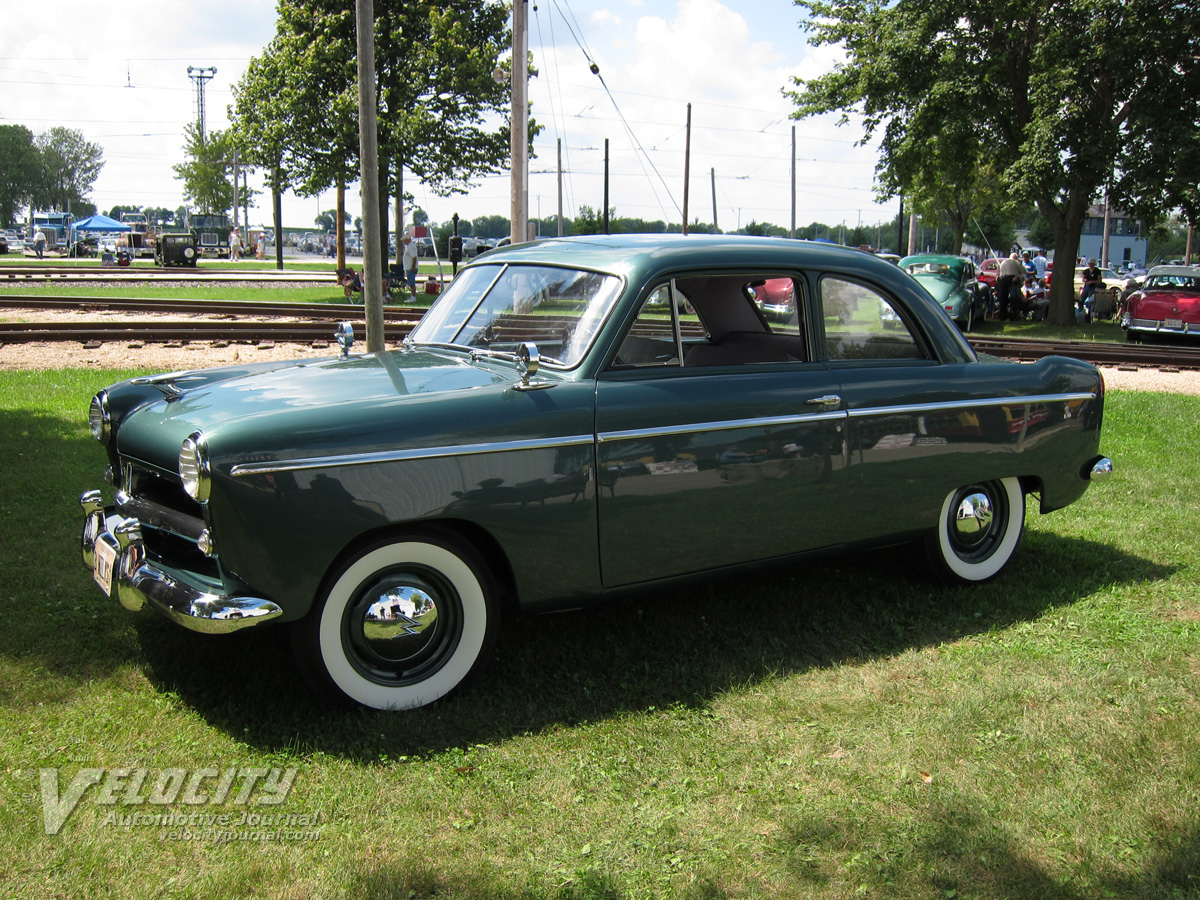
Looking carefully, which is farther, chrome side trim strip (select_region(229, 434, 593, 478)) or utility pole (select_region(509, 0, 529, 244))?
utility pole (select_region(509, 0, 529, 244))

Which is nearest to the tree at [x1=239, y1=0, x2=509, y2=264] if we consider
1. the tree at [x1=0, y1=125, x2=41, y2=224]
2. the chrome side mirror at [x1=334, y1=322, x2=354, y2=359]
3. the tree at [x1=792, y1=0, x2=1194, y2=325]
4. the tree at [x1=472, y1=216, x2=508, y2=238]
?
the tree at [x1=792, y1=0, x2=1194, y2=325]

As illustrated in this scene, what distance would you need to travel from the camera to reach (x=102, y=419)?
3992mm

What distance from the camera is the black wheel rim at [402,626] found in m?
3.25

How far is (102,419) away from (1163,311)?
18612mm

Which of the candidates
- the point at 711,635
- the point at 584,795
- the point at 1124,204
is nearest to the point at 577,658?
the point at 711,635

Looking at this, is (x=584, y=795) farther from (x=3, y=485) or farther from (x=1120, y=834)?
(x=3, y=485)

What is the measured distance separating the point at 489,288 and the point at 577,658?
169 centimetres

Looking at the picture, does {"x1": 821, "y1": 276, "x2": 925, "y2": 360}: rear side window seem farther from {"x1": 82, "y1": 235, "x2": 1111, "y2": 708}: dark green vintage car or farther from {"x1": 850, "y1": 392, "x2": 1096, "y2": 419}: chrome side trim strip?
{"x1": 850, "y1": 392, "x2": 1096, "y2": 419}: chrome side trim strip

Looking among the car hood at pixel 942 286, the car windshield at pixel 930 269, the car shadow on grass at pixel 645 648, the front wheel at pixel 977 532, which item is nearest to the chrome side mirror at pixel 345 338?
the car shadow on grass at pixel 645 648

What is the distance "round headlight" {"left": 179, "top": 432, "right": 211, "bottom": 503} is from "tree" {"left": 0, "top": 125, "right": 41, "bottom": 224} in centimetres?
11977

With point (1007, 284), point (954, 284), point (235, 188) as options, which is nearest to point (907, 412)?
point (954, 284)

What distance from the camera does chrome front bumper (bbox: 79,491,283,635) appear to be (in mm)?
2982

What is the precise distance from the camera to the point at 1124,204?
63.3 feet

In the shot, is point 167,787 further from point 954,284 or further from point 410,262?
point 410,262
